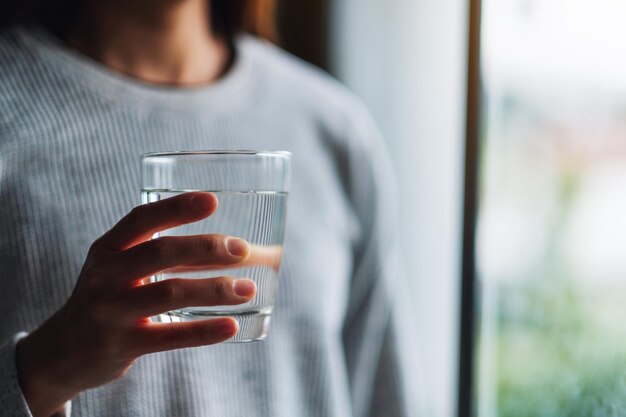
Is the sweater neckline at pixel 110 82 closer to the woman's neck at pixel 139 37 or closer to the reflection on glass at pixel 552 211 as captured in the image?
the woman's neck at pixel 139 37

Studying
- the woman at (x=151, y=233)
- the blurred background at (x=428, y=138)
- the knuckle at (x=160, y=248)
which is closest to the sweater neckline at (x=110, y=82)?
the woman at (x=151, y=233)

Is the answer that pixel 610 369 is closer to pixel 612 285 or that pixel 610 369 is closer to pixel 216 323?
pixel 612 285

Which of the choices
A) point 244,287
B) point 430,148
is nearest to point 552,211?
point 430,148

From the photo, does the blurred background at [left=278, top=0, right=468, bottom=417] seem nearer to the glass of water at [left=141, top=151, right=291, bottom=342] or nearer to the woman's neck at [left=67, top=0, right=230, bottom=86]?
the woman's neck at [left=67, top=0, right=230, bottom=86]

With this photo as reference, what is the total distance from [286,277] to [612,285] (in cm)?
43

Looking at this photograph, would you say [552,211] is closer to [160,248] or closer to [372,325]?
[372,325]

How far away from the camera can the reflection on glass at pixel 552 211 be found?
876mm

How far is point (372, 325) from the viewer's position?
776mm

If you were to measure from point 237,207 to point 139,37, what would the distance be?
32cm

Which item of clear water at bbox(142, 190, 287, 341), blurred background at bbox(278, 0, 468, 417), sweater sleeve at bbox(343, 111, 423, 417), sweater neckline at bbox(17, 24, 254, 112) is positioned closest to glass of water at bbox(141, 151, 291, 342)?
clear water at bbox(142, 190, 287, 341)

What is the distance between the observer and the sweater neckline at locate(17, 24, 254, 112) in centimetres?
63

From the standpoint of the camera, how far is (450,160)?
49.3 inches

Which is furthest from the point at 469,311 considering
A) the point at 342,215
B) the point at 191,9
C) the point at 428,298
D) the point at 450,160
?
the point at 191,9

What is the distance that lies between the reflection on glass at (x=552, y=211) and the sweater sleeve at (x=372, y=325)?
194 mm
